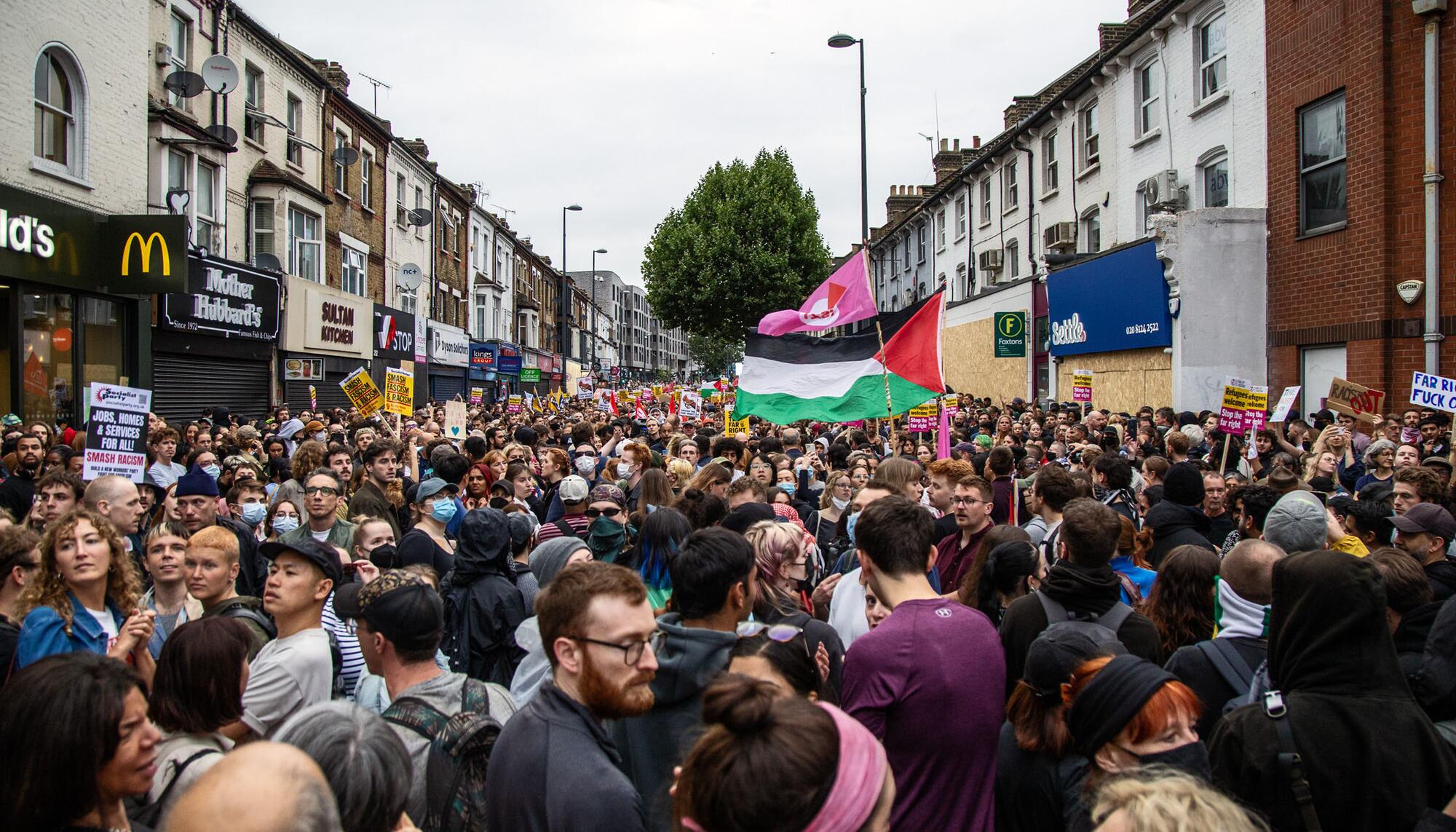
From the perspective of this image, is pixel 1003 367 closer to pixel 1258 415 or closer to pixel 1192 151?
pixel 1192 151

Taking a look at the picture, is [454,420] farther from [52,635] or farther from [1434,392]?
[1434,392]

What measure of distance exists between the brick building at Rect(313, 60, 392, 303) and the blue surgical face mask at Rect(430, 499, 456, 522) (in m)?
21.5

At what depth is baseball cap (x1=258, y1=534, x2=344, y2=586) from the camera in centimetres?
401

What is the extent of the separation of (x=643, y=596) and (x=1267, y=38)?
18192 millimetres

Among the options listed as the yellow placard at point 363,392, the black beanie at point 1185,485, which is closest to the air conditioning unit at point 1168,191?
the black beanie at point 1185,485

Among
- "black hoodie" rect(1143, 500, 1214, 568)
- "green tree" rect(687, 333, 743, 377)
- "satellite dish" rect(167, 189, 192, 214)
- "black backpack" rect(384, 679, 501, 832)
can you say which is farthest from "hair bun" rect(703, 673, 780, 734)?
"green tree" rect(687, 333, 743, 377)

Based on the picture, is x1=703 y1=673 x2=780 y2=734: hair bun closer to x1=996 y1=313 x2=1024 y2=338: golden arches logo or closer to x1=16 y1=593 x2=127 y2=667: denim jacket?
x1=16 y1=593 x2=127 y2=667: denim jacket

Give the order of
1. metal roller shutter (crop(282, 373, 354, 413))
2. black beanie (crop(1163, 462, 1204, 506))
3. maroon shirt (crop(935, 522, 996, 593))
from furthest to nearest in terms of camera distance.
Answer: metal roller shutter (crop(282, 373, 354, 413)) < black beanie (crop(1163, 462, 1204, 506)) < maroon shirt (crop(935, 522, 996, 593))

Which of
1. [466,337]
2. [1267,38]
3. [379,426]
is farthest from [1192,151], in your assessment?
[466,337]

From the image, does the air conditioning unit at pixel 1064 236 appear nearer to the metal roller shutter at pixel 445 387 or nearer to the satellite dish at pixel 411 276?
the satellite dish at pixel 411 276

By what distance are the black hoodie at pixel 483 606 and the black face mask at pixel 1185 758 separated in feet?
10.9

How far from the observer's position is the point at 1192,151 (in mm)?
19469

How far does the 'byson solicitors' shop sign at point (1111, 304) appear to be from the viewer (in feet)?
59.5

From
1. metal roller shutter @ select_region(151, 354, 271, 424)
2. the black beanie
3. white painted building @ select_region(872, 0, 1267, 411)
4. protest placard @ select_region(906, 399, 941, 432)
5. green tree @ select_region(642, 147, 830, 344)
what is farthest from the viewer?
green tree @ select_region(642, 147, 830, 344)
